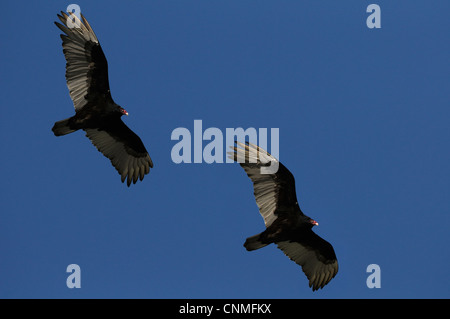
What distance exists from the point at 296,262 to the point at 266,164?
2703 mm

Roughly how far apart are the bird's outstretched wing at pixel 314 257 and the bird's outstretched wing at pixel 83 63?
5.63m

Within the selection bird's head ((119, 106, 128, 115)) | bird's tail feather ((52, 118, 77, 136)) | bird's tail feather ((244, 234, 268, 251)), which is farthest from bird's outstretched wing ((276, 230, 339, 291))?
bird's tail feather ((52, 118, 77, 136))

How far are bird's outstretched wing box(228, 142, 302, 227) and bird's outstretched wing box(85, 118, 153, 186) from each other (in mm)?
3578

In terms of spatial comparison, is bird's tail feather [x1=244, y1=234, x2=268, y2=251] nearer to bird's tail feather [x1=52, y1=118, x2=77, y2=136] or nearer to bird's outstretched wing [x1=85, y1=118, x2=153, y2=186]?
bird's outstretched wing [x1=85, y1=118, x2=153, y2=186]

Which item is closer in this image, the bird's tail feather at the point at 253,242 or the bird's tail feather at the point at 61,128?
the bird's tail feather at the point at 253,242

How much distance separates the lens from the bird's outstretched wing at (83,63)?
18.6 metres

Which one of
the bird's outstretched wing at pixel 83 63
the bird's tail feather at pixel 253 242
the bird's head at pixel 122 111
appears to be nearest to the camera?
the bird's tail feather at pixel 253 242

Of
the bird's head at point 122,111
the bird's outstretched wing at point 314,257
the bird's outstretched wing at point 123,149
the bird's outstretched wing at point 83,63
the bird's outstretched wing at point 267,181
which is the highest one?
the bird's outstretched wing at point 83,63

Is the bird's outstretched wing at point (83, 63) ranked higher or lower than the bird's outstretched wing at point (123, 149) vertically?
higher

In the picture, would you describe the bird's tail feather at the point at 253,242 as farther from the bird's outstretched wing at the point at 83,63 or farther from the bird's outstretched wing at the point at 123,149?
the bird's outstretched wing at the point at 83,63

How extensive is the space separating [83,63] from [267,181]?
5194mm

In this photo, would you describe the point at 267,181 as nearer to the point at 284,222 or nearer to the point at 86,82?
the point at 284,222

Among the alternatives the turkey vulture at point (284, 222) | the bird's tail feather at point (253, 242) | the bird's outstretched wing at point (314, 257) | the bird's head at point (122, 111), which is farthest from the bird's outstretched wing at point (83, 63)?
the bird's outstretched wing at point (314, 257)

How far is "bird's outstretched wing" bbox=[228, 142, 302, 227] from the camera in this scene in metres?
17.5
